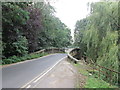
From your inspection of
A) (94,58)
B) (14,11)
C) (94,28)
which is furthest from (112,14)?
(14,11)

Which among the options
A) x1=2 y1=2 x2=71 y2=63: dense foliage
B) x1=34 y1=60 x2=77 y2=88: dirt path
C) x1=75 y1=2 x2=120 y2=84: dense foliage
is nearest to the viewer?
x1=34 y1=60 x2=77 y2=88: dirt path

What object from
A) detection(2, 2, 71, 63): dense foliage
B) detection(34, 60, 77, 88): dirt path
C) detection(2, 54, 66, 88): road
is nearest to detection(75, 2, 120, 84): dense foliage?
detection(34, 60, 77, 88): dirt path

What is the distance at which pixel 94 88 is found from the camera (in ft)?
18.1

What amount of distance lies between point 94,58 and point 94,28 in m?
2.33

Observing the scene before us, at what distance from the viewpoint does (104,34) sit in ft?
30.1

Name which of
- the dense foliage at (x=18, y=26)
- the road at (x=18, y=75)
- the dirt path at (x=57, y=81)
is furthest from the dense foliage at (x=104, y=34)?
the dense foliage at (x=18, y=26)

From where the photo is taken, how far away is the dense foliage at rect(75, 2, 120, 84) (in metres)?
7.42

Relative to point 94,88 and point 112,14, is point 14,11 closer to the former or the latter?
point 112,14

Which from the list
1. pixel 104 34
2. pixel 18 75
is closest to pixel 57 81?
pixel 18 75

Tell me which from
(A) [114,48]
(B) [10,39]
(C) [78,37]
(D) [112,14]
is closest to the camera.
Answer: (A) [114,48]

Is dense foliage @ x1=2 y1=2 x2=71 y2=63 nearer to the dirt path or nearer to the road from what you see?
the road

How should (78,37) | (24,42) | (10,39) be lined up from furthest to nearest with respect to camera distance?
(78,37) → (24,42) → (10,39)

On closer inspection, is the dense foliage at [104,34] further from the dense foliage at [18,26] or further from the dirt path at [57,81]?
the dense foliage at [18,26]

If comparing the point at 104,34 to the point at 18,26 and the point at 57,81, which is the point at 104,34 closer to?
the point at 57,81
